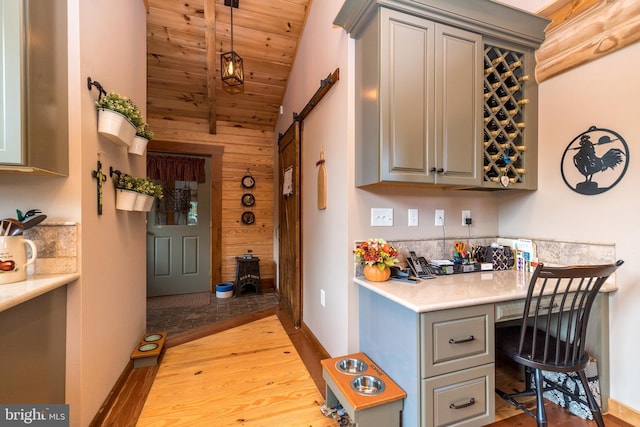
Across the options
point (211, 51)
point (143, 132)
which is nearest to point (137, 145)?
point (143, 132)

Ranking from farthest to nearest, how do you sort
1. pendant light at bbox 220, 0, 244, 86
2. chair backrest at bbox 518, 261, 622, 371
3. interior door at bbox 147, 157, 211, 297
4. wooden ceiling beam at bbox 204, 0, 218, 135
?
interior door at bbox 147, 157, 211, 297 → wooden ceiling beam at bbox 204, 0, 218, 135 → pendant light at bbox 220, 0, 244, 86 → chair backrest at bbox 518, 261, 622, 371

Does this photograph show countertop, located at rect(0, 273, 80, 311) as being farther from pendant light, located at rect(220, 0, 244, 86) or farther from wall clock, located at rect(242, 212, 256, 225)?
wall clock, located at rect(242, 212, 256, 225)

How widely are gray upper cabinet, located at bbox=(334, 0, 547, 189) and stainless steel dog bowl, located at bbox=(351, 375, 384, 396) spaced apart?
3.61 ft

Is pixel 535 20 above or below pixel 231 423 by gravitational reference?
above

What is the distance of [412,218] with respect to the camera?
1.91m

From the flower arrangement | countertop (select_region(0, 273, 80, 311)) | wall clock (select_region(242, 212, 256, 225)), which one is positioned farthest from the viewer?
wall clock (select_region(242, 212, 256, 225))

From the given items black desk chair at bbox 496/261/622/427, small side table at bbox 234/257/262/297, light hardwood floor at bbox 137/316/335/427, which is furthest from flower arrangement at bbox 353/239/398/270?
small side table at bbox 234/257/262/297

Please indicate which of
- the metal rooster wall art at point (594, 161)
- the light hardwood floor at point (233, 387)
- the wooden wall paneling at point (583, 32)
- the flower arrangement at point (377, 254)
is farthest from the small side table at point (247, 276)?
the wooden wall paneling at point (583, 32)

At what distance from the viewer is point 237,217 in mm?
4301

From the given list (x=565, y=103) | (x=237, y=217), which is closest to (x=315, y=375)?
(x=565, y=103)

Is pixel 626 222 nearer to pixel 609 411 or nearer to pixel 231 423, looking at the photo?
pixel 609 411

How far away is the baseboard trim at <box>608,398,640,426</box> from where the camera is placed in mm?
1498

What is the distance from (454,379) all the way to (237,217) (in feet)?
12.1

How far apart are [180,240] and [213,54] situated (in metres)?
2.61
